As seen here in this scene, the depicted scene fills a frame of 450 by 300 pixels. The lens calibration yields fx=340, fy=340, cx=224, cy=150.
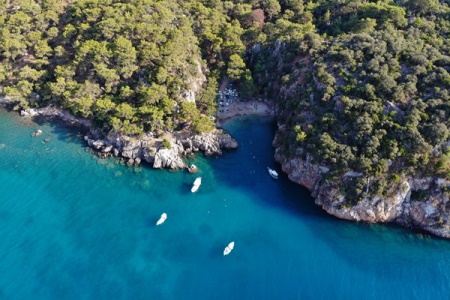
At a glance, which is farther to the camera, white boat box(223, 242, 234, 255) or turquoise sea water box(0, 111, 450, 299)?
white boat box(223, 242, 234, 255)

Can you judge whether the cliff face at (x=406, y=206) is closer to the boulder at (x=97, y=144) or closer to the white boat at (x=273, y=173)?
the white boat at (x=273, y=173)

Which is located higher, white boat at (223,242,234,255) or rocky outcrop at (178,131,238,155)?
rocky outcrop at (178,131,238,155)

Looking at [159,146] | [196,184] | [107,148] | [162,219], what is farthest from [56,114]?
[162,219]

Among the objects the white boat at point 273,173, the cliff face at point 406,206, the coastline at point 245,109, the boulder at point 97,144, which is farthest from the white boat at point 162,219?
the coastline at point 245,109

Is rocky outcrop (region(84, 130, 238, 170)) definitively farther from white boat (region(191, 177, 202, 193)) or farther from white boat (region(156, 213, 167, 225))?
white boat (region(156, 213, 167, 225))

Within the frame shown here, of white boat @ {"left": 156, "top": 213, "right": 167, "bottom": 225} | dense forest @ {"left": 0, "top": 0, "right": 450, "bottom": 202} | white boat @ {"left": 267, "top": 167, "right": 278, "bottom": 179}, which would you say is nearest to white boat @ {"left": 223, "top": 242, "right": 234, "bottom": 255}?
white boat @ {"left": 156, "top": 213, "right": 167, "bottom": 225}

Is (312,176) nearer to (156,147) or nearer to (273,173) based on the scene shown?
(273,173)
